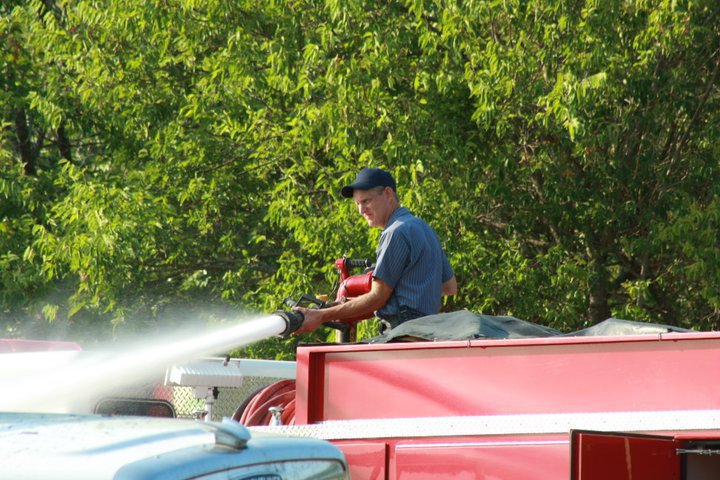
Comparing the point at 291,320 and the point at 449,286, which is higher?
the point at 449,286

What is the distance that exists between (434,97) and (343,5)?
1173 mm

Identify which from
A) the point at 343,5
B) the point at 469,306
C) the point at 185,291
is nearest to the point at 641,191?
the point at 469,306

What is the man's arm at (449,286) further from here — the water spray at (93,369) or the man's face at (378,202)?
the water spray at (93,369)

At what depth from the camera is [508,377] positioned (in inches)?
186

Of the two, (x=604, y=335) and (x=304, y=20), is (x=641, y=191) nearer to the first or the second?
(x=304, y=20)

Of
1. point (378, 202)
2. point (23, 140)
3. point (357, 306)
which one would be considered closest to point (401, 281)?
point (357, 306)

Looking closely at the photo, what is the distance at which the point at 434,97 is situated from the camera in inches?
419

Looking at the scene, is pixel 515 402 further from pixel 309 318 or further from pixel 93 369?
pixel 93 369

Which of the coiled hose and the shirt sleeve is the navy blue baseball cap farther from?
the coiled hose

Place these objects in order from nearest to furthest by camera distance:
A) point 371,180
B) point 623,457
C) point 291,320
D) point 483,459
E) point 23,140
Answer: point 623,457
point 483,459
point 291,320
point 371,180
point 23,140

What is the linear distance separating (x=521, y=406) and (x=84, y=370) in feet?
7.79

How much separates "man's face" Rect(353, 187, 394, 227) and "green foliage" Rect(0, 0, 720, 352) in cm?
343

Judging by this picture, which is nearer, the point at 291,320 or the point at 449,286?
the point at 291,320

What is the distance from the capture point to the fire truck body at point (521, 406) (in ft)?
14.5
